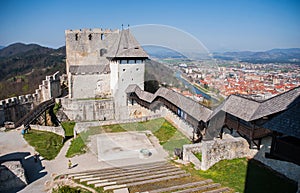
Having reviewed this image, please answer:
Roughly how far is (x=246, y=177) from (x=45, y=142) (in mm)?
12106

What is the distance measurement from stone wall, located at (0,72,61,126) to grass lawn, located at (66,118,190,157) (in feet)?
22.4

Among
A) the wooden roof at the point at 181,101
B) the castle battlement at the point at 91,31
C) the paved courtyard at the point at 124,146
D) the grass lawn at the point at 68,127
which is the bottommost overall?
the grass lawn at the point at 68,127

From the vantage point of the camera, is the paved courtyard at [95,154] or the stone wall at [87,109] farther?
the stone wall at [87,109]

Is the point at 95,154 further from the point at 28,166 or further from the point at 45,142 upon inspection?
the point at 45,142

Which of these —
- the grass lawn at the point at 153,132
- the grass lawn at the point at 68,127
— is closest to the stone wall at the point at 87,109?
the grass lawn at the point at 68,127

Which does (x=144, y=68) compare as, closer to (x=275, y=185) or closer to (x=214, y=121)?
(x=214, y=121)

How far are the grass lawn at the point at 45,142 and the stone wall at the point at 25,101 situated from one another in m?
3.35

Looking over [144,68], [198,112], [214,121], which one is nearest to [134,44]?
[144,68]

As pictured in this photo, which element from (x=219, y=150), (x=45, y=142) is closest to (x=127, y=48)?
(x=45, y=142)

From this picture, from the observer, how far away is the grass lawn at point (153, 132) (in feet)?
46.6

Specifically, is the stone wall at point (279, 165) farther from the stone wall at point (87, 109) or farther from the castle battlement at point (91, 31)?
the castle battlement at point (91, 31)

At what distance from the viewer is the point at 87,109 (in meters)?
22.4

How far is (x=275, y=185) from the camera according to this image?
8.98m

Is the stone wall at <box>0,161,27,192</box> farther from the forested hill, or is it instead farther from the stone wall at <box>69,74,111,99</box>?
the forested hill
